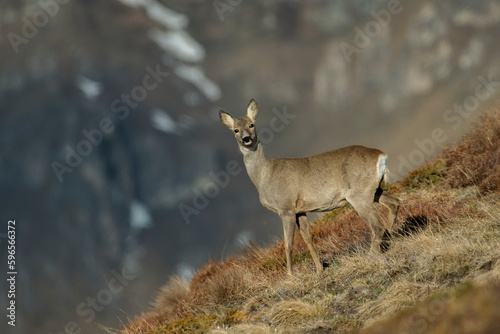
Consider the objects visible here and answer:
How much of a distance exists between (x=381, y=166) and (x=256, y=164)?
2004mm

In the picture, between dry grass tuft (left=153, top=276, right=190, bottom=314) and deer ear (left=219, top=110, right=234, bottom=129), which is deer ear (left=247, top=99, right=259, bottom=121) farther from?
dry grass tuft (left=153, top=276, right=190, bottom=314)

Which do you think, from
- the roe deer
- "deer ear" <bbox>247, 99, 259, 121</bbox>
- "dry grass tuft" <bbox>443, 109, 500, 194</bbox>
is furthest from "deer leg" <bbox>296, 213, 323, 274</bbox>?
"dry grass tuft" <bbox>443, 109, 500, 194</bbox>

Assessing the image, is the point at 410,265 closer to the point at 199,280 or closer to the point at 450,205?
the point at 450,205

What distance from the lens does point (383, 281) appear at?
7441 millimetres

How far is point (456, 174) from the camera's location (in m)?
13.1

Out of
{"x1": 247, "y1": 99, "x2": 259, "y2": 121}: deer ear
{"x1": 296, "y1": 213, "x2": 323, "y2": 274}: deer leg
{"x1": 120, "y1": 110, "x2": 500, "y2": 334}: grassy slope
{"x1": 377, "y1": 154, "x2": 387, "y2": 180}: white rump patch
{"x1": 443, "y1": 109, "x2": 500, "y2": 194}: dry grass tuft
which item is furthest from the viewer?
{"x1": 443, "y1": 109, "x2": 500, "y2": 194}: dry grass tuft

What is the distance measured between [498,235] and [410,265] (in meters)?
1.39

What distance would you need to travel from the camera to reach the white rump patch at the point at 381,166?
338 inches

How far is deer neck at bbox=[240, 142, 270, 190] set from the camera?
9070mm

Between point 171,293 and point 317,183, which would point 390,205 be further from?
point 171,293

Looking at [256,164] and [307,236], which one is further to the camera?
[256,164]

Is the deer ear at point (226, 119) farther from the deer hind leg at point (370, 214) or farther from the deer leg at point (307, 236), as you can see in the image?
the deer hind leg at point (370, 214)

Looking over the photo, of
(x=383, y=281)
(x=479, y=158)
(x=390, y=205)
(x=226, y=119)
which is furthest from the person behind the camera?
(x=479, y=158)

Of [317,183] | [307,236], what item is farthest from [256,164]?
[307,236]
